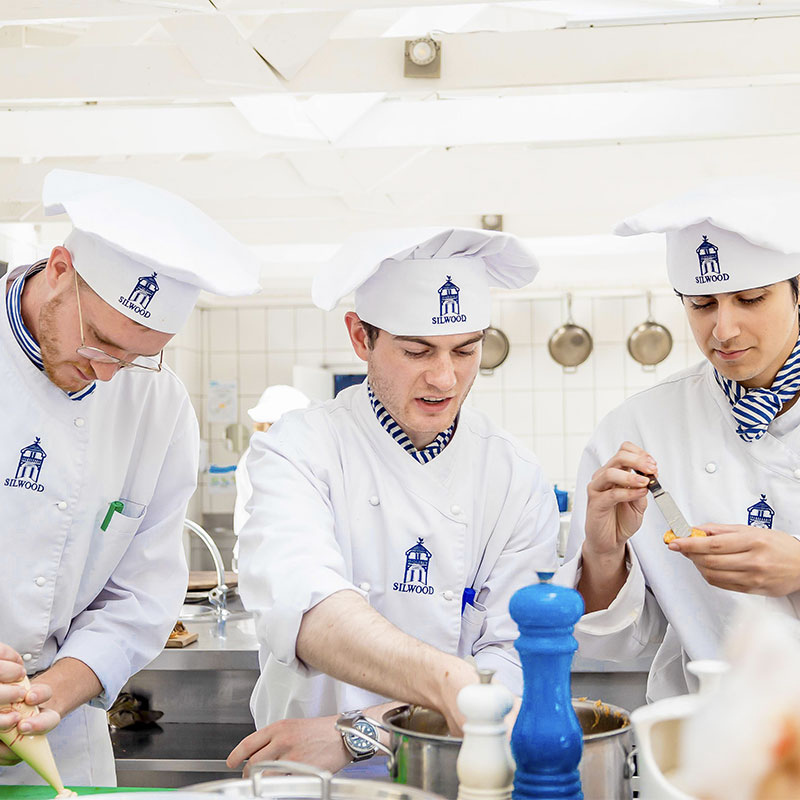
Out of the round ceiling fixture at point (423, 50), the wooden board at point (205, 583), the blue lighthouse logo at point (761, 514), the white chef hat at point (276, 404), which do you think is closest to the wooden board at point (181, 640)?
the wooden board at point (205, 583)

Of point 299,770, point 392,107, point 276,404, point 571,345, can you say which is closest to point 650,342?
point 571,345

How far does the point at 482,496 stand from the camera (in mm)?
1860

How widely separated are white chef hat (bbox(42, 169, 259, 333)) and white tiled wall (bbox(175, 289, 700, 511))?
6005 mm

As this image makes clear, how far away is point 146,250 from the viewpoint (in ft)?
5.21

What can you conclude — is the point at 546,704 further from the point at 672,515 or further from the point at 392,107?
the point at 392,107

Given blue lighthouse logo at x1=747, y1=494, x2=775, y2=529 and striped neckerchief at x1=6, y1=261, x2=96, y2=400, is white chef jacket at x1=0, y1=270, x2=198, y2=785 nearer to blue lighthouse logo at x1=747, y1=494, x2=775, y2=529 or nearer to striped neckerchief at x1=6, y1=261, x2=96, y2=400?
striped neckerchief at x1=6, y1=261, x2=96, y2=400

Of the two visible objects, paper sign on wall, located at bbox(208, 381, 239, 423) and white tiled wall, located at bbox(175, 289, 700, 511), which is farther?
paper sign on wall, located at bbox(208, 381, 239, 423)

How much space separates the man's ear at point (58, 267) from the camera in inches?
69.4

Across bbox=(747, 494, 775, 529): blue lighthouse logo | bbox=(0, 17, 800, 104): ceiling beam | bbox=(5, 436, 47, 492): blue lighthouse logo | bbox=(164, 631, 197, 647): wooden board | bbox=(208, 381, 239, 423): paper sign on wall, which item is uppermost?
bbox=(0, 17, 800, 104): ceiling beam

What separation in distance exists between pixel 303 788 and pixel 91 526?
95 centimetres

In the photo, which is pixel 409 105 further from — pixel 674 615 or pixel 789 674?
pixel 789 674

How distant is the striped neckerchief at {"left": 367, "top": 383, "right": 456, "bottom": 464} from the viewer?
6.10 feet

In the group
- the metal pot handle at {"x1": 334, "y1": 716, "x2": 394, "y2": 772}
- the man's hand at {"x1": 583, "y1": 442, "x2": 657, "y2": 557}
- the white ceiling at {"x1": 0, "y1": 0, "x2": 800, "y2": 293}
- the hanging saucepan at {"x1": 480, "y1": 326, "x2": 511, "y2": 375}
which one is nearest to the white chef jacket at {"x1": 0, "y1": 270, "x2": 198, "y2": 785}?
the metal pot handle at {"x1": 334, "y1": 716, "x2": 394, "y2": 772}

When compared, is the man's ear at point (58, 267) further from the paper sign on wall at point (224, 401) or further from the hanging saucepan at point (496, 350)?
the paper sign on wall at point (224, 401)
